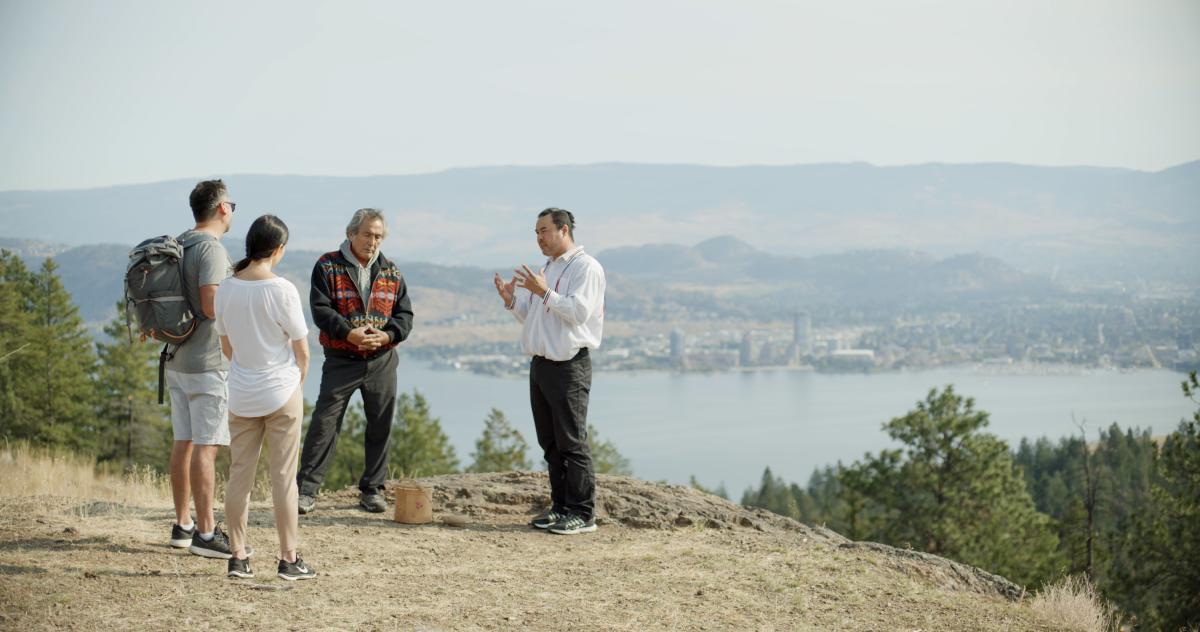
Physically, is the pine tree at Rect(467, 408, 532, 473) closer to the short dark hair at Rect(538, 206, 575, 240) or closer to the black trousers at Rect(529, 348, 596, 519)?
the black trousers at Rect(529, 348, 596, 519)

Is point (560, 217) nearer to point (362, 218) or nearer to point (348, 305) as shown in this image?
point (362, 218)

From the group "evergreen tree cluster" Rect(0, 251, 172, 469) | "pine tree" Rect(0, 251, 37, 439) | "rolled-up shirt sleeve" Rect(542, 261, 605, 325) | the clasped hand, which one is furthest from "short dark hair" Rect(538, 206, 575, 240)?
"evergreen tree cluster" Rect(0, 251, 172, 469)

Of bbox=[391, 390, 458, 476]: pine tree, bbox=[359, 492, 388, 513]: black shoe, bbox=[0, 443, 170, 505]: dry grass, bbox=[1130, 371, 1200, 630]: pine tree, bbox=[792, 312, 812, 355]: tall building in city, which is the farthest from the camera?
bbox=[792, 312, 812, 355]: tall building in city

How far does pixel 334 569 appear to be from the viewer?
18.5 feet

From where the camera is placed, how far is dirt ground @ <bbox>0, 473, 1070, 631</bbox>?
4.86 metres

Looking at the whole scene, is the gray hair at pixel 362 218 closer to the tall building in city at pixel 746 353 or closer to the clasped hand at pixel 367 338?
the clasped hand at pixel 367 338

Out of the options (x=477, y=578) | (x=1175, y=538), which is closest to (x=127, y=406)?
(x=1175, y=538)

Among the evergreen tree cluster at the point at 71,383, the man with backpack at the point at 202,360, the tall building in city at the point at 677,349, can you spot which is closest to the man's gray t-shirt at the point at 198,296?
the man with backpack at the point at 202,360

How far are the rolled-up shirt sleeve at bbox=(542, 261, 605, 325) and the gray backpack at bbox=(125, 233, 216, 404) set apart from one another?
2.02m

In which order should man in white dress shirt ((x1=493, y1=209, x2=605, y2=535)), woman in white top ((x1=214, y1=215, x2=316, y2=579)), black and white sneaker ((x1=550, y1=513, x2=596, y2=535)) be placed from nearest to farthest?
woman in white top ((x1=214, y1=215, x2=316, y2=579)), man in white dress shirt ((x1=493, y1=209, x2=605, y2=535)), black and white sneaker ((x1=550, y1=513, x2=596, y2=535))

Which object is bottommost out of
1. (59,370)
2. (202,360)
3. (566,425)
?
(59,370)

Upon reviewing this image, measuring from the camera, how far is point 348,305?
654 cm

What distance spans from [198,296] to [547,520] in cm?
278

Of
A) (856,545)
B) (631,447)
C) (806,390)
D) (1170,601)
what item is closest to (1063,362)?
(806,390)
